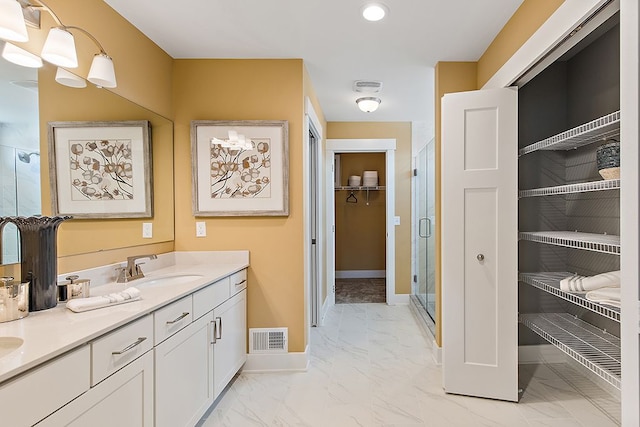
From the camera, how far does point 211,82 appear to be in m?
2.86

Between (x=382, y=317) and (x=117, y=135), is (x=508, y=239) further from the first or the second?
(x=117, y=135)

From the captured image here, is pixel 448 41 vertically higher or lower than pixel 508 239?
higher

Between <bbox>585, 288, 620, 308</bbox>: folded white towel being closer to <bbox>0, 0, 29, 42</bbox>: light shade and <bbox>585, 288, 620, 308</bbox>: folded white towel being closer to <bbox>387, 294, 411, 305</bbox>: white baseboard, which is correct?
<bbox>0, 0, 29, 42</bbox>: light shade

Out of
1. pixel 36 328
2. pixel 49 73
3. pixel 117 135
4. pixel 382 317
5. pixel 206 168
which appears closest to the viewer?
pixel 36 328

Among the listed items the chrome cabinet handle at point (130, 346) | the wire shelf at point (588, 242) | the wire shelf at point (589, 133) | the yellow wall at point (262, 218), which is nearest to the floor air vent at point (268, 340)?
the yellow wall at point (262, 218)

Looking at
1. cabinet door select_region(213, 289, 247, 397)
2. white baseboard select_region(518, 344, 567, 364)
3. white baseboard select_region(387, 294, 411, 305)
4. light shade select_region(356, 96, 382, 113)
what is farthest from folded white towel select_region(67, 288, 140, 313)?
white baseboard select_region(387, 294, 411, 305)

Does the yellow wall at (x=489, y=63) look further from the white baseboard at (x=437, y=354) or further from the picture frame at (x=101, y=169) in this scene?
the picture frame at (x=101, y=169)

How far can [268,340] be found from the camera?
2830 millimetres

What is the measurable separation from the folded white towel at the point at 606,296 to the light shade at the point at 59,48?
2612 mm

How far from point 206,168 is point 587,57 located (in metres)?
2.84

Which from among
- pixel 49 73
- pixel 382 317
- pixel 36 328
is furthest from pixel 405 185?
pixel 36 328

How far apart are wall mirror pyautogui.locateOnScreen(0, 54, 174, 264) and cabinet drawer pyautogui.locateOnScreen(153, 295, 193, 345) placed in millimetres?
631

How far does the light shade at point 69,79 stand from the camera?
1800 millimetres

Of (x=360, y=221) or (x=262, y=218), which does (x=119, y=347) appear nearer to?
(x=262, y=218)
